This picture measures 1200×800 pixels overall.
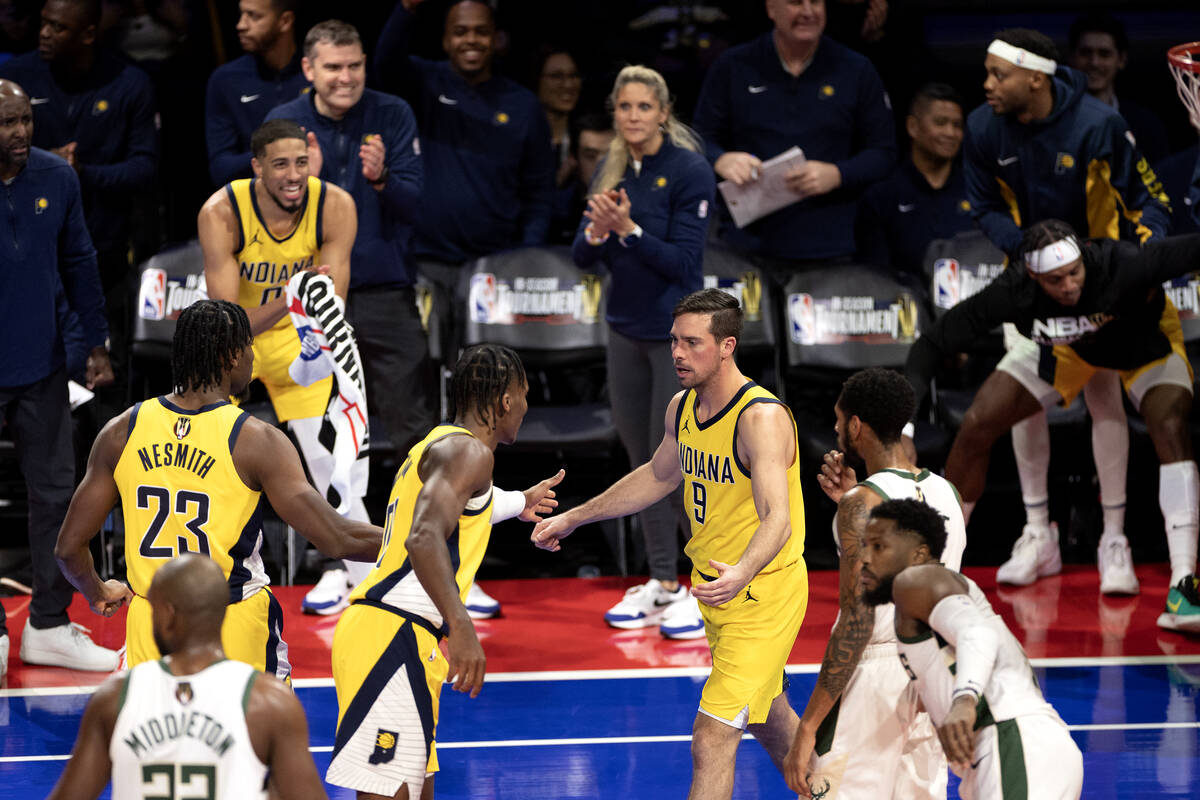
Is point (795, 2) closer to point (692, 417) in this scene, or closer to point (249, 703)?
point (692, 417)

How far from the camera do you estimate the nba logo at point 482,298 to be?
8070 mm

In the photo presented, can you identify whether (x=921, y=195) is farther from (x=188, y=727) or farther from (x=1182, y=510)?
(x=188, y=727)

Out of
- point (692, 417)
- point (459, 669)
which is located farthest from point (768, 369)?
point (459, 669)

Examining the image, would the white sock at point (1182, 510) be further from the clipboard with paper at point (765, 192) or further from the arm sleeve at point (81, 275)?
the arm sleeve at point (81, 275)

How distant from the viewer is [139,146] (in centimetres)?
806

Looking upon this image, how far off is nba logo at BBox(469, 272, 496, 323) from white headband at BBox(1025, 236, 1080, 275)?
2933 millimetres

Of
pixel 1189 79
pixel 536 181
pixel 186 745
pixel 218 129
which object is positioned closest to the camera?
pixel 186 745

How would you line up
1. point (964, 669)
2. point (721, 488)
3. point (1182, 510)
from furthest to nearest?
point (1182, 510) < point (721, 488) < point (964, 669)

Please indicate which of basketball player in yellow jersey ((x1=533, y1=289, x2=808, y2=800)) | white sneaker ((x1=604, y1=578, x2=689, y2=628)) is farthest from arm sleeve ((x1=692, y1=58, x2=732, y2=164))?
basketball player in yellow jersey ((x1=533, y1=289, x2=808, y2=800))

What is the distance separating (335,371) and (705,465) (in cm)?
249

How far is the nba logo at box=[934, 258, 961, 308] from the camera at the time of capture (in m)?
8.30

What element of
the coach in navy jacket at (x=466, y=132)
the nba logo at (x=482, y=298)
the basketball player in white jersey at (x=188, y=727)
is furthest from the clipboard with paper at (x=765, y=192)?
the basketball player in white jersey at (x=188, y=727)

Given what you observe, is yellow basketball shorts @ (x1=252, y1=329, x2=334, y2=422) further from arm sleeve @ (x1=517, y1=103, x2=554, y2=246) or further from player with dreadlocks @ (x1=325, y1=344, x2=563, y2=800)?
player with dreadlocks @ (x1=325, y1=344, x2=563, y2=800)

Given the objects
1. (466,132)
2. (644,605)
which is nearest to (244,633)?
(644,605)
